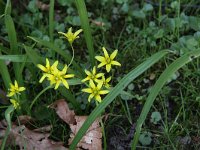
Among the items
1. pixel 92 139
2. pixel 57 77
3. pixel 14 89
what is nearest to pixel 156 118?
pixel 92 139

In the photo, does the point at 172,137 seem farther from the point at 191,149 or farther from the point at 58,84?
the point at 58,84

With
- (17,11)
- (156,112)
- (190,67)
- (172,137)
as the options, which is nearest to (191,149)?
(172,137)

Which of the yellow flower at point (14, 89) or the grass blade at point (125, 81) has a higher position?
the grass blade at point (125, 81)

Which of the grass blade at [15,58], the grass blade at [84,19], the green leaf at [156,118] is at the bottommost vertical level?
the green leaf at [156,118]

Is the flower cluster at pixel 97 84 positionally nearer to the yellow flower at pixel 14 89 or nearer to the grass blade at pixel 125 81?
the grass blade at pixel 125 81

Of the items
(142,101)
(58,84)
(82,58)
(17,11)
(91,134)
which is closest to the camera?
(58,84)

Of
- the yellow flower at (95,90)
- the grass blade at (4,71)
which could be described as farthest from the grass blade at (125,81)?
the grass blade at (4,71)

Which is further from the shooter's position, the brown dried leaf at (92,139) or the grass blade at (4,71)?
the brown dried leaf at (92,139)

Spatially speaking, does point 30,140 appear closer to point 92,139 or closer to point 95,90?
point 92,139
